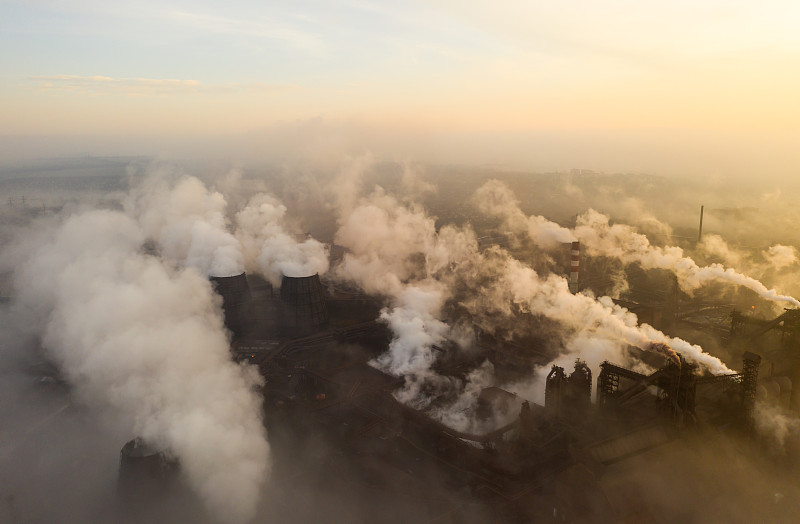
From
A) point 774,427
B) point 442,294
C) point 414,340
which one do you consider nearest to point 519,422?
point 414,340

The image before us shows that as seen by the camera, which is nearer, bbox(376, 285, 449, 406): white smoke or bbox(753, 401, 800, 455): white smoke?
bbox(753, 401, 800, 455): white smoke

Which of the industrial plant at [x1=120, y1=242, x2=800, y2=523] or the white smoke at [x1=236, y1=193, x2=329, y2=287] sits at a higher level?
the white smoke at [x1=236, y1=193, x2=329, y2=287]

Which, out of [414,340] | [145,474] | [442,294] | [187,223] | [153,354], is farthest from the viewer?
[187,223]

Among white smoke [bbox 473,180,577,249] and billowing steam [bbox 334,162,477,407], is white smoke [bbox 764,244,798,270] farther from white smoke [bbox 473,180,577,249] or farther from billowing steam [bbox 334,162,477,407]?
billowing steam [bbox 334,162,477,407]

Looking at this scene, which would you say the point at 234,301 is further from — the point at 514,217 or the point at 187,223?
the point at 514,217

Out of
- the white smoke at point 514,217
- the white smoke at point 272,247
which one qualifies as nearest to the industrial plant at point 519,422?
the white smoke at point 272,247

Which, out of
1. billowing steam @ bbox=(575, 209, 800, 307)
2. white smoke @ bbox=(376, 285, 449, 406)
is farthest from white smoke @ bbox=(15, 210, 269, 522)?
billowing steam @ bbox=(575, 209, 800, 307)

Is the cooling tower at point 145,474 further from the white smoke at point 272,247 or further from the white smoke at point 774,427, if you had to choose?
the white smoke at point 774,427
